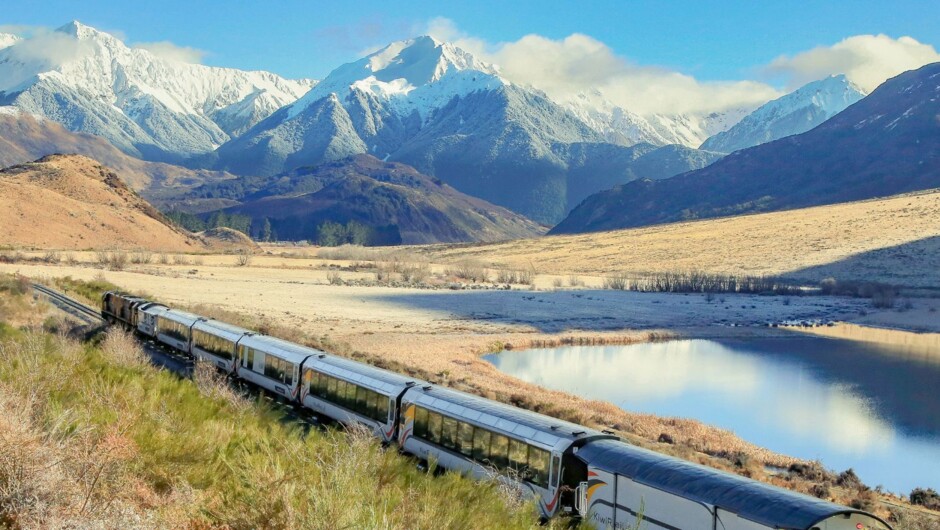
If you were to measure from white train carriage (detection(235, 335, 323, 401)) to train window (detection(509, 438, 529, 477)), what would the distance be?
10.5 metres

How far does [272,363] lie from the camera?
27.0 metres

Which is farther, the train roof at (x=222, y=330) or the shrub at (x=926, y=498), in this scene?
the train roof at (x=222, y=330)

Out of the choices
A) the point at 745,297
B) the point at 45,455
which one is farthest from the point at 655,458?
the point at 745,297

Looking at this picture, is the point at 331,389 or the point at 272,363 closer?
the point at 331,389

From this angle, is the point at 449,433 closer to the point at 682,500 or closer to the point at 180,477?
the point at 682,500

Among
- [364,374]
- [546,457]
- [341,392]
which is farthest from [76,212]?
[546,457]

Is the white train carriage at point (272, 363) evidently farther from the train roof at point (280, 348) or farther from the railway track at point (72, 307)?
the railway track at point (72, 307)

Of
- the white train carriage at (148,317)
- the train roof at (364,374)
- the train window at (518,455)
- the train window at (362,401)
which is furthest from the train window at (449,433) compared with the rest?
the white train carriage at (148,317)

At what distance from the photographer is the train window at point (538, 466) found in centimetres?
1561

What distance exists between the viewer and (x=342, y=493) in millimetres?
7328

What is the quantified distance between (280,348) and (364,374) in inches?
228

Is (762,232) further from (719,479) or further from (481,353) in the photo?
(719,479)

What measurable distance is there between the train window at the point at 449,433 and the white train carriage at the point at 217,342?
524 inches

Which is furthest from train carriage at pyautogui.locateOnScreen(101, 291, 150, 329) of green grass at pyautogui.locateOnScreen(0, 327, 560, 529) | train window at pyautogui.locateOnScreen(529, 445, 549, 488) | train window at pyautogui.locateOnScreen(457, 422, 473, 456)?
green grass at pyautogui.locateOnScreen(0, 327, 560, 529)
